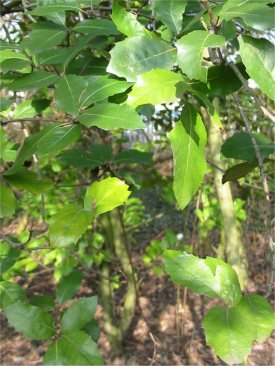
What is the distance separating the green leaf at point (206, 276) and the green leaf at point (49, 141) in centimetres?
31

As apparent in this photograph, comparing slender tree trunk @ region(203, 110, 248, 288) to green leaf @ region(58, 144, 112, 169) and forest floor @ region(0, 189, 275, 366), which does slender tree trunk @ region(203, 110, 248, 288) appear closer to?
forest floor @ region(0, 189, 275, 366)

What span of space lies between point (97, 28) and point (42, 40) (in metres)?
0.13

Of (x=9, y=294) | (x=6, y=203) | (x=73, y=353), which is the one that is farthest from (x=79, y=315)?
(x=6, y=203)

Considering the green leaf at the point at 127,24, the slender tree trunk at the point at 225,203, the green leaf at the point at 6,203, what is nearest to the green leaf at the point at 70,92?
the green leaf at the point at 127,24

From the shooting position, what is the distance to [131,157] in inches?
60.1

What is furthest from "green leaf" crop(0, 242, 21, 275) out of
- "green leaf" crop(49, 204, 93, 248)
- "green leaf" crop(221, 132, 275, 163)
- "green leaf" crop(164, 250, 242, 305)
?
"green leaf" crop(221, 132, 275, 163)

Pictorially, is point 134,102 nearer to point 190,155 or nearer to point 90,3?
point 190,155

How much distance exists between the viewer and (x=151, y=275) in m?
Answer: 4.27

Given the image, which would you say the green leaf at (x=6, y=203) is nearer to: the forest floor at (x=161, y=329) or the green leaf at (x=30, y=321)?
the green leaf at (x=30, y=321)

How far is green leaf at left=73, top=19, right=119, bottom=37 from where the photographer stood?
932 millimetres

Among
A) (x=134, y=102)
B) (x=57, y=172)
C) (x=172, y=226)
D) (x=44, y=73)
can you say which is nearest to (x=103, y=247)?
(x=57, y=172)

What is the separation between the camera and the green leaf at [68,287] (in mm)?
1481

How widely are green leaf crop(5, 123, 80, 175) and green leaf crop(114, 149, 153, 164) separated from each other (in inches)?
28.1

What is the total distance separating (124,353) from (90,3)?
2.65 meters
